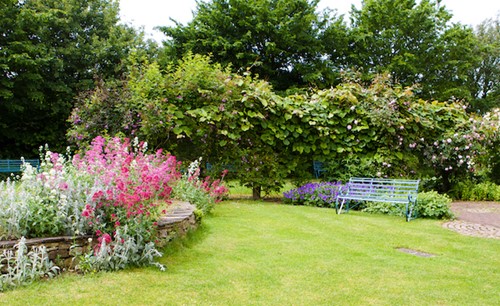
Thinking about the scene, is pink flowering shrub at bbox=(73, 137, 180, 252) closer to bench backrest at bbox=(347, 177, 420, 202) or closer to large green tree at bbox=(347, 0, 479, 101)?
bench backrest at bbox=(347, 177, 420, 202)

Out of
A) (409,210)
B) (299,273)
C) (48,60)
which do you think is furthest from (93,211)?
(48,60)

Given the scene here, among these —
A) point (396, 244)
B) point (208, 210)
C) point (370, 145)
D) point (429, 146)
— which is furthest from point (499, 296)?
point (429, 146)

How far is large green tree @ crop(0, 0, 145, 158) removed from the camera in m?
16.7

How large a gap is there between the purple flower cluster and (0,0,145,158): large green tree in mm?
12193

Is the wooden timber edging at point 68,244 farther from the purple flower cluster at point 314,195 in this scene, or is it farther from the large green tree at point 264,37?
the large green tree at point 264,37

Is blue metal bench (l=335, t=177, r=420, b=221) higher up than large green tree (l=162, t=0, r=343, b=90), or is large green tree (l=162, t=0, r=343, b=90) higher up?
large green tree (l=162, t=0, r=343, b=90)

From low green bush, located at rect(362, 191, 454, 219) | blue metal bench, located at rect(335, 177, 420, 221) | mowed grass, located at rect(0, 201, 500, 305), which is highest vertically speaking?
blue metal bench, located at rect(335, 177, 420, 221)

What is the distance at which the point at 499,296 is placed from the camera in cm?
340

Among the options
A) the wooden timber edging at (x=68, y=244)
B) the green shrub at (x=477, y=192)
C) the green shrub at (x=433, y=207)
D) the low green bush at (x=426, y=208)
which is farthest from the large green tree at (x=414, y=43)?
the wooden timber edging at (x=68, y=244)

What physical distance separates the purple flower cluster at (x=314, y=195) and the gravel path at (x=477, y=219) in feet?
8.18

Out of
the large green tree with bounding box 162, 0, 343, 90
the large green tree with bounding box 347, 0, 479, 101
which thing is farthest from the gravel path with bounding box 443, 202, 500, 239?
the large green tree with bounding box 347, 0, 479, 101

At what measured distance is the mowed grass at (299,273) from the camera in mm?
3264

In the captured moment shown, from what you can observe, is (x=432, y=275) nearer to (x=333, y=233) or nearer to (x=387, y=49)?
(x=333, y=233)

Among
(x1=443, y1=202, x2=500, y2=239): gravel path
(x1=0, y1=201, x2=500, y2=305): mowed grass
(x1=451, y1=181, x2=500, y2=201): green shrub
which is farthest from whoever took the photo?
(x1=451, y1=181, x2=500, y2=201): green shrub
